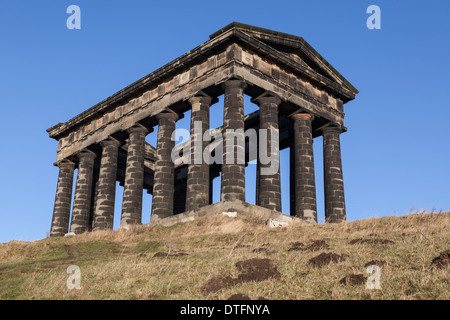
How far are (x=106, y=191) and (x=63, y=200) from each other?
660cm

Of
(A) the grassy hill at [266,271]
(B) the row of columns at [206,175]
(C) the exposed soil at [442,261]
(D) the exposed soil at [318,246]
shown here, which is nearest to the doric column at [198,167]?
(B) the row of columns at [206,175]

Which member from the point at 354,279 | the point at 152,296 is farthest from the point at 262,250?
the point at 152,296

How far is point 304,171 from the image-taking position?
31766 mm

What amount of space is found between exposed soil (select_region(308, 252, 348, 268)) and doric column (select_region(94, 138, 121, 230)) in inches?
956

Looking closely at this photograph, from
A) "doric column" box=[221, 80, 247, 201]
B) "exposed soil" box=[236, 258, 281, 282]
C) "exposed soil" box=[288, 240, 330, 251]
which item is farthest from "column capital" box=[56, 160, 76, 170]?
"exposed soil" box=[236, 258, 281, 282]

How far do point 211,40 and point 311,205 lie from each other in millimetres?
11588

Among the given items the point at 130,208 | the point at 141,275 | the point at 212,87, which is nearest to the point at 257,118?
the point at 212,87

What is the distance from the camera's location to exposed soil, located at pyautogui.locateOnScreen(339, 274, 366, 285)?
1098 cm

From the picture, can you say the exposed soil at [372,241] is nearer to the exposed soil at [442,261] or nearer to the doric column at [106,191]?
A: the exposed soil at [442,261]

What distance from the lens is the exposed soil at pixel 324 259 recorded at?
42.4 feet

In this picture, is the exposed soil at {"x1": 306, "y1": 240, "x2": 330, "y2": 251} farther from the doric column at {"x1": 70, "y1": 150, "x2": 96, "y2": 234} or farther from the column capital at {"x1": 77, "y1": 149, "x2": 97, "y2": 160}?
the column capital at {"x1": 77, "y1": 149, "x2": 97, "y2": 160}

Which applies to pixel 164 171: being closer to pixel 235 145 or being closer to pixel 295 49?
pixel 235 145

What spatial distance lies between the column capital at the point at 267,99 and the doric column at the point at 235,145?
1831 millimetres

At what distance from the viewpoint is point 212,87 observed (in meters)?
31.5
